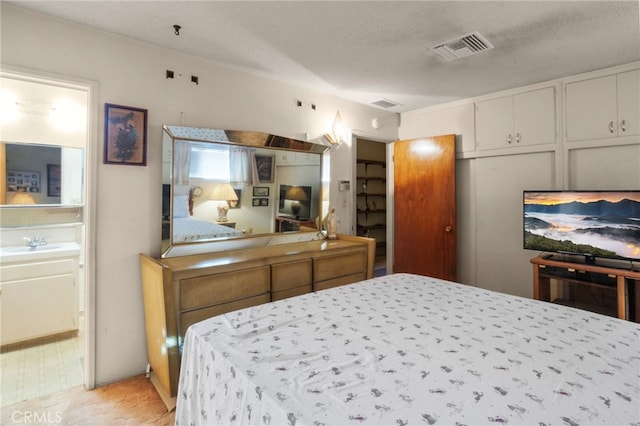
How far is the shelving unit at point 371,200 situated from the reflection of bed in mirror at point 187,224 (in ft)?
12.2

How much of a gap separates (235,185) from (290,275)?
0.91 metres

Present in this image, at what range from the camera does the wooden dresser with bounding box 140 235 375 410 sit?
6.49ft

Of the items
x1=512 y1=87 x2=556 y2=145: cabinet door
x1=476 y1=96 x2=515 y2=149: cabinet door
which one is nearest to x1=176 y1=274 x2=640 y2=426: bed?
x1=512 y1=87 x2=556 y2=145: cabinet door

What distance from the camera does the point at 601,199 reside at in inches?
107

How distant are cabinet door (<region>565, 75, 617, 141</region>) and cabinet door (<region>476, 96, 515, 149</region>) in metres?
0.52

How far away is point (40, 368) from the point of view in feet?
7.98

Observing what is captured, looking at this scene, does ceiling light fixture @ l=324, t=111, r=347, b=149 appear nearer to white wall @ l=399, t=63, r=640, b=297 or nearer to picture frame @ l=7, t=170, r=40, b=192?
white wall @ l=399, t=63, r=640, b=297

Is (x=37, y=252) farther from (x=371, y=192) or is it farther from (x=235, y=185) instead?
(x=371, y=192)

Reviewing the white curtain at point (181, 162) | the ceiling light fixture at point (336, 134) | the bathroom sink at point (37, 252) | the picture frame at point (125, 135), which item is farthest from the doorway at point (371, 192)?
the bathroom sink at point (37, 252)

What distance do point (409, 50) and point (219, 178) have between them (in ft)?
5.98

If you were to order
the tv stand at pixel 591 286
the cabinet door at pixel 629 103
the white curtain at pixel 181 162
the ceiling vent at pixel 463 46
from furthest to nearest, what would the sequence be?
1. the cabinet door at pixel 629 103
2. the tv stand at pixel 591 286
3. the white curtain at pixel 181 162
4. the ceiling vent at pixel 463 46

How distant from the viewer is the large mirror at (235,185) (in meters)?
2.45

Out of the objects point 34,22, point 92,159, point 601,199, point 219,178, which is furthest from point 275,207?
point 601,199

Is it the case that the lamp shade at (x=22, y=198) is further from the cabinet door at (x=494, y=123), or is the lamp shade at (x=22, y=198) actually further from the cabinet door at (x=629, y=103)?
the cabinet door at (x=629, y=103)
